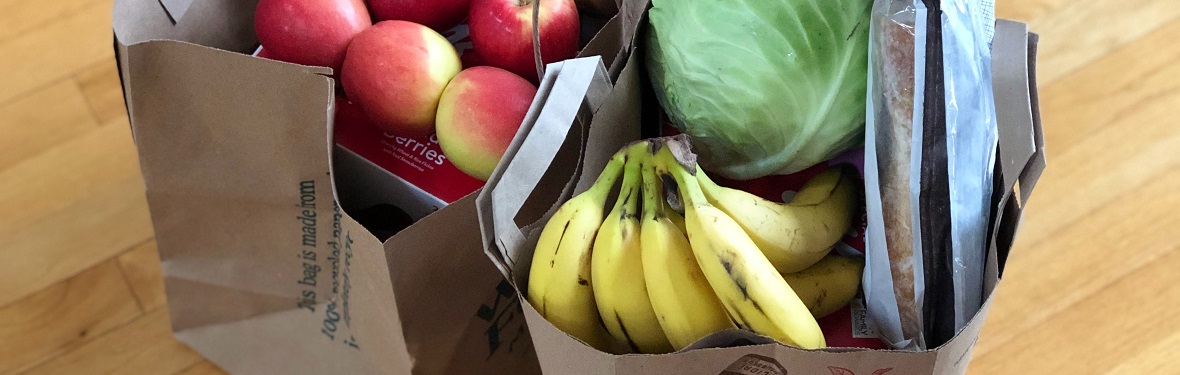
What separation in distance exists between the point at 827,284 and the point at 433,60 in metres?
0.35

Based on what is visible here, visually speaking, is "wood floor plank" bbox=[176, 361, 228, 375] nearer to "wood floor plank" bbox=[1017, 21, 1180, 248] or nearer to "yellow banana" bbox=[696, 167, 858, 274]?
"yellow banana" bbox=[696, 167, 858, 274]

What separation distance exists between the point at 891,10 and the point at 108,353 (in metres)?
0.85

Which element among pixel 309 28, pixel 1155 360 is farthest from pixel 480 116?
pixel 1155 360

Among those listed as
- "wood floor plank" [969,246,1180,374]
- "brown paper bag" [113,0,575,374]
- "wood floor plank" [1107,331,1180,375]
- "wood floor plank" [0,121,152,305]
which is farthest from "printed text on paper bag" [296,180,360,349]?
"wood floor plank" [1107,331,1180,375]

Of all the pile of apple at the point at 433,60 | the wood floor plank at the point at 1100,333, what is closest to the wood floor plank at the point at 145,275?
the pile of apple at the point at 433,60

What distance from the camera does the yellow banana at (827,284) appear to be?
0.65m

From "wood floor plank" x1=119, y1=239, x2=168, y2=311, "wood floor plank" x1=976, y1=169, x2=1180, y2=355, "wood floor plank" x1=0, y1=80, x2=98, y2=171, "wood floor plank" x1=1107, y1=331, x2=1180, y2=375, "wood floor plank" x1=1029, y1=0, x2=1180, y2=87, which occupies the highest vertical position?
"wood floor plank" x1=1029, y1=0, x2=1180, y2=87

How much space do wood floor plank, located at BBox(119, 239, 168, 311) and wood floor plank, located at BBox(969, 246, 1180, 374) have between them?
868mm

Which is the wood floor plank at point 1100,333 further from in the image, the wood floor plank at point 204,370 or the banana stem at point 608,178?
the wood floor plank at point 204,370

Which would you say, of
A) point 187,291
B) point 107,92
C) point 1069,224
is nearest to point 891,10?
point 1069,224

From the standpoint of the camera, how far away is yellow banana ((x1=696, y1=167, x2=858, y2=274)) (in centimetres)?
61

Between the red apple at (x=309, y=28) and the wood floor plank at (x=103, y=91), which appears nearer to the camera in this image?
the red apple at (x=309, y=28)

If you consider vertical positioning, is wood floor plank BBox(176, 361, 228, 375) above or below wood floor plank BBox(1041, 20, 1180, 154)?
below

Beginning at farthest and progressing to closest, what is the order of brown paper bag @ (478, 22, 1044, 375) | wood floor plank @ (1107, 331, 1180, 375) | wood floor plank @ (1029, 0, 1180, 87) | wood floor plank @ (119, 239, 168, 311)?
wood floor plank @ (1029, 0, 1180, 87)
wood floor plank @ (119, 239, 168, 311)
wood floor plank @ (1107, 331, 1180, 375)
brown paper bag @ (478, 22, 1044, 375)
